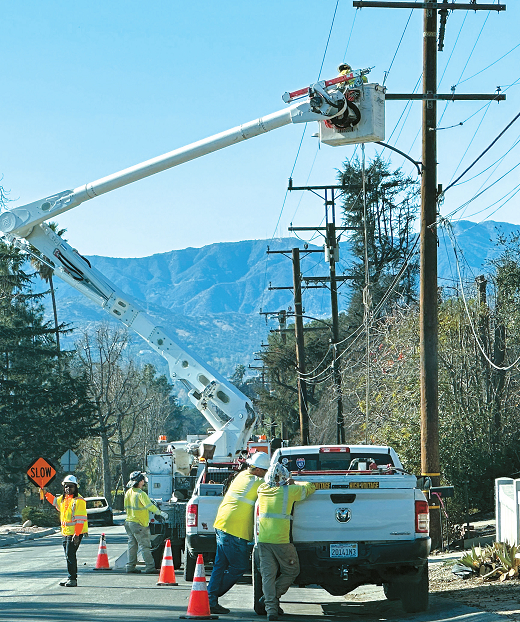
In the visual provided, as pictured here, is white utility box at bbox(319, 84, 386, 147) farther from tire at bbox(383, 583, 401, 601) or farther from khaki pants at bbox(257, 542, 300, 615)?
khaki pants at bbox(257, 542, 300, 615)

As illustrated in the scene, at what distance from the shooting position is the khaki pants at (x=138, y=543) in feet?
57.8

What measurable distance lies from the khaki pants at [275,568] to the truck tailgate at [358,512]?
0.90 ft

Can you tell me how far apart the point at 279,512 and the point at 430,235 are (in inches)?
315

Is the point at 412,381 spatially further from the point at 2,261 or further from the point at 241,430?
the point at 2,261

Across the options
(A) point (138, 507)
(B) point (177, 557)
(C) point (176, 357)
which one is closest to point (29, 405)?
(C) point (176, 357)

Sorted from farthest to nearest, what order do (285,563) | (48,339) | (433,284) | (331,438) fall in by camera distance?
(48,339)
(331,438)
(433,284)
(285,563)

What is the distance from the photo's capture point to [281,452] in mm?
14102

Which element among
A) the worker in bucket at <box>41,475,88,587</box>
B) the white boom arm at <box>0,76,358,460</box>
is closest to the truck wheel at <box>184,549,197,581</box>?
the worker in bucket at <box>41,475,88,587</box>

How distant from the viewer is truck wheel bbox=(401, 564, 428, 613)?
11.5m

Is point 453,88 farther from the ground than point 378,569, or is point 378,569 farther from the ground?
point 453,88

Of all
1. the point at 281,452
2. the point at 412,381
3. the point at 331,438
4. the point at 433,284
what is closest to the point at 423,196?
→ the point at 433,284

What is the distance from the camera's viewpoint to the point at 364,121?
642 inches

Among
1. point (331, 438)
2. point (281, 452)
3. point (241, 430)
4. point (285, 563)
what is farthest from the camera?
point (331, 438)

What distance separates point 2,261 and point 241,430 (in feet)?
121
